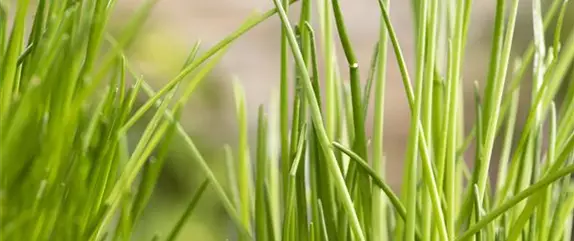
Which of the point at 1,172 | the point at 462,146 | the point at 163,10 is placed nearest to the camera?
the point at 1,172

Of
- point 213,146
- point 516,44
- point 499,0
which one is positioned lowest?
point 516,44

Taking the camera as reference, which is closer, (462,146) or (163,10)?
(462,146)

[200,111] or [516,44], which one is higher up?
[200,111]

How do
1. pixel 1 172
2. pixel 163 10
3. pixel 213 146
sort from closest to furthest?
pixel 1 172 → pixel 213 146 → pixel 163 10

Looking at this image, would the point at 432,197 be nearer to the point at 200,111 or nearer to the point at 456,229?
the point at 456,229

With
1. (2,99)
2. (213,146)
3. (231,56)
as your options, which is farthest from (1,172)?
(231,56)

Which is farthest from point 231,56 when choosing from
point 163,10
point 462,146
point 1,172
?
point 1,172
